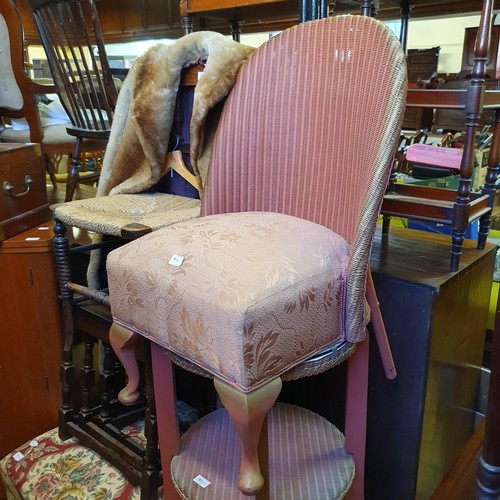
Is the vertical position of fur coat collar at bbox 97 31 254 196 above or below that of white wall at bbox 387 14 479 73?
below

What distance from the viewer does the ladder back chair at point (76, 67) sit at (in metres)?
1.67

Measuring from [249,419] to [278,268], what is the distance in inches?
8.2

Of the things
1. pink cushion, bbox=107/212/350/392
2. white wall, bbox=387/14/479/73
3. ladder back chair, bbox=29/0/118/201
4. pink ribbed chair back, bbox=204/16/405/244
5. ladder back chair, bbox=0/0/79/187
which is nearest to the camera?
pink cushion, bbox=107/212/350/392

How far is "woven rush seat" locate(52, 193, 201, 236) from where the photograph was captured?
1.11 meters

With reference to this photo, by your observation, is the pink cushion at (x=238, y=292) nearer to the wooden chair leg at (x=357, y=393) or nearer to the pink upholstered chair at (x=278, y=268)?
the pink upholstered chair at (x=278, y=268)

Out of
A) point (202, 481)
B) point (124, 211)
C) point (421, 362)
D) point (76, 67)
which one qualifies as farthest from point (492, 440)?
point (76, 67)

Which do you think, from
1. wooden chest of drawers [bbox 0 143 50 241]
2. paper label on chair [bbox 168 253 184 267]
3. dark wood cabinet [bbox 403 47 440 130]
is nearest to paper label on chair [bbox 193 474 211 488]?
paper label on chair [bbox 168 253 184 267]

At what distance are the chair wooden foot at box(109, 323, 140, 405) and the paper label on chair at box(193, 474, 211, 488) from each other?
0.20 metres

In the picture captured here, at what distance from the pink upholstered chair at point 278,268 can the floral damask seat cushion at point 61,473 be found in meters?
0.36

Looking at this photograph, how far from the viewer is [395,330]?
3.76 ft

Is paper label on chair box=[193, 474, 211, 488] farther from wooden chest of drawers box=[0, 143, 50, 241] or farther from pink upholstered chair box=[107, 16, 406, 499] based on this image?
wooden chest of drawers box=[0, 143, 50, 241]

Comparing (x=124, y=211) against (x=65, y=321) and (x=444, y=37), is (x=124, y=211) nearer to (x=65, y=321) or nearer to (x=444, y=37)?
(x=65, y=321)

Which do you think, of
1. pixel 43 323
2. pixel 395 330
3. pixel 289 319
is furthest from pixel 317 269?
pixel 43 323

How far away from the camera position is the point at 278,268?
735mm
